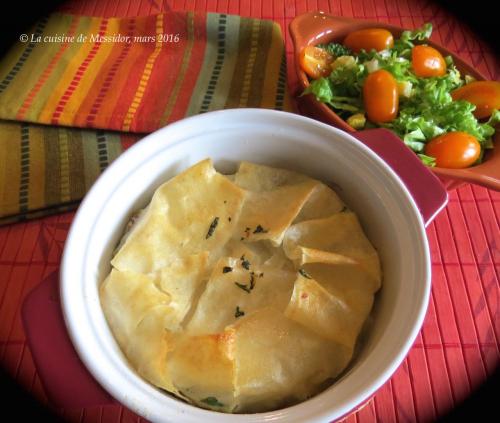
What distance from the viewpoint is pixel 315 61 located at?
48.8 inches

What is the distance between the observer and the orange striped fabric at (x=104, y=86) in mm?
1061

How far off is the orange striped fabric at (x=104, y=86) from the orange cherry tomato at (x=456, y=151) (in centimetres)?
40

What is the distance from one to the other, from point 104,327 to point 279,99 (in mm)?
762

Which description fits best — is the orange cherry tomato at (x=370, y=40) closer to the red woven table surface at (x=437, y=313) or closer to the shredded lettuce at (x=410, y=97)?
the shredded lettuce at (x=410, y=97)

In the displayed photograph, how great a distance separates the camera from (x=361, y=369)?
59 centimetres

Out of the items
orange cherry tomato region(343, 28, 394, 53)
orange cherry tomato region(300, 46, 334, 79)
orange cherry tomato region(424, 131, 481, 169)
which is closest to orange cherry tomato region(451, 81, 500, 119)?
orange cherry tomato region(424, 131, 481, 169)

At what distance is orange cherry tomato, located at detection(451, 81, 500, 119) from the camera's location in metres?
1.17

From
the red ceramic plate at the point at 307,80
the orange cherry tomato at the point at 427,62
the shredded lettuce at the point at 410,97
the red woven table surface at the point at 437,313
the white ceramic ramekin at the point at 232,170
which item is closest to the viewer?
the white ceramic ramekin at the point at 232,170

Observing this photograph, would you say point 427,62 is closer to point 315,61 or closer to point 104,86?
point 315,61

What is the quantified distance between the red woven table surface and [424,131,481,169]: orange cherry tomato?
0.07 m

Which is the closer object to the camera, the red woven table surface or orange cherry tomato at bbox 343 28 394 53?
the red woven table surface

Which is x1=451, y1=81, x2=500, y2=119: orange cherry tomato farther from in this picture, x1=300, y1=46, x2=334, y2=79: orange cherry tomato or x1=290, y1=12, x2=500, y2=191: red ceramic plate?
x1=300, y1=46, x2=334, y2=79: orange cherry tomato

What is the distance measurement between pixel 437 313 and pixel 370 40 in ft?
2.51

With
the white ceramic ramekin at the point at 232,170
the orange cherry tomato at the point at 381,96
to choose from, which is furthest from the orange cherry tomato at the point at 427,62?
the white ceramic ramekin at the point at 232,170
